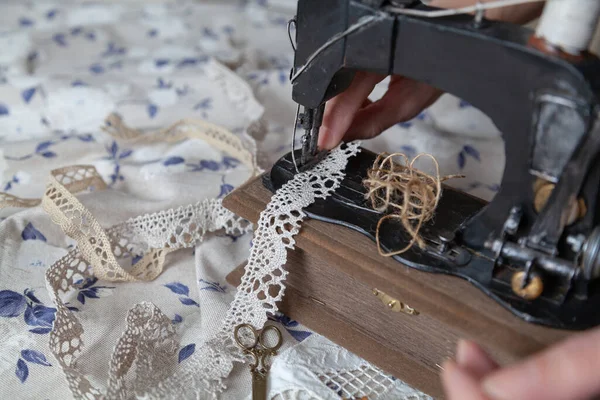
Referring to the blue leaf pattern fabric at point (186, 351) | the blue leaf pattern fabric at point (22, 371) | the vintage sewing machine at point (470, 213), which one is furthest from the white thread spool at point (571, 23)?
the blue leaf pattern fabric at point (22, 371)

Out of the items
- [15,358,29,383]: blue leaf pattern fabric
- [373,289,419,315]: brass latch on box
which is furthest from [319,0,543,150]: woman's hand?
[15,358,29,383]: blue leaf pattern fabric

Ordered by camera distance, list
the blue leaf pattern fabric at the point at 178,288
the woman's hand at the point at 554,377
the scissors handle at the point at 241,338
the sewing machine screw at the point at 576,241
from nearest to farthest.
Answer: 1. the woman's hand at the point at 554,377
2. the sewing machine screw at the point at 576,241
3. the scissors handle at the point at 241,338
4. the blue leaf pattern fabric at the point at 178,288

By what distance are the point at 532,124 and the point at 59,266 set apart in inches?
23.0

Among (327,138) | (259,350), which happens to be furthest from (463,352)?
(327,138)

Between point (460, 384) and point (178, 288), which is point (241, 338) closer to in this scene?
point (178, 288)

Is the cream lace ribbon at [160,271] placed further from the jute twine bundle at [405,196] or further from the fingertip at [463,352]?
the fingertip at [463,352]

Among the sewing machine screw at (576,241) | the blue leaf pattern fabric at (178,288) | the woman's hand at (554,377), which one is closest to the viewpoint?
the woman's hand at (554,377)

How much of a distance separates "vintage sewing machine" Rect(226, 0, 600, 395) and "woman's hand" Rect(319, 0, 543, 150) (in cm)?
8

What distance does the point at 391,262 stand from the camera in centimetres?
67

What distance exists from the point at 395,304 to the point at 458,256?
0.30 ft

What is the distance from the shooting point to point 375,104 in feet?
3.03

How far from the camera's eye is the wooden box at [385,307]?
610 millimetres

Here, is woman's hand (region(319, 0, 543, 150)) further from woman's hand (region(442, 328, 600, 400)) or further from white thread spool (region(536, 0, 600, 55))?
woman's hand (region(442, 328, 600, 400))

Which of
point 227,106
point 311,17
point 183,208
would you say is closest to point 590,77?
point 311,17
